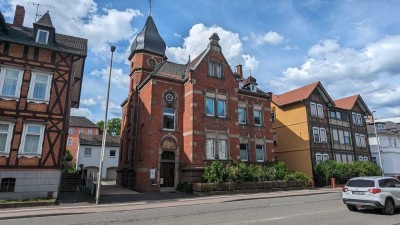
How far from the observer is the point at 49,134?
19.3m

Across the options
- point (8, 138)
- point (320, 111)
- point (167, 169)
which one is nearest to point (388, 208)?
point (167, 169)

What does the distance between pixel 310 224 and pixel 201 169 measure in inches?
608

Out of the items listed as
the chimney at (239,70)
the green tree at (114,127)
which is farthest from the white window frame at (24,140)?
the green tree at (114,127)

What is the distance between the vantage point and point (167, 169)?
25.6 meters

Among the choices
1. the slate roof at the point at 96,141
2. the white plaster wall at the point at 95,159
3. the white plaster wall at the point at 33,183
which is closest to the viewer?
the white plaster wall at the point at 33,183

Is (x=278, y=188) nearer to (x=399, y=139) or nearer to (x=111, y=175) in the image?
(x=111, y=175)

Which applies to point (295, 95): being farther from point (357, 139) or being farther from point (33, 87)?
point (33, 87)

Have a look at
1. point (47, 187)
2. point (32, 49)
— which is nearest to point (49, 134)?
point (47, 187)

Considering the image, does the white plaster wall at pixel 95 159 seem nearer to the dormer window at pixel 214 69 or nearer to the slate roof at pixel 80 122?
the slate roof at pixel 80 122

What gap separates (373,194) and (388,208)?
923 millimetres

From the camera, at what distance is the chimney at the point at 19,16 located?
77.6 feet

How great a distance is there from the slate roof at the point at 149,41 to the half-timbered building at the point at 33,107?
11.6m

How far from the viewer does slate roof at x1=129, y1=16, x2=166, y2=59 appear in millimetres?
32250

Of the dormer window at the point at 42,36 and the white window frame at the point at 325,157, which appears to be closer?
the dormer window at the point at 42,36
